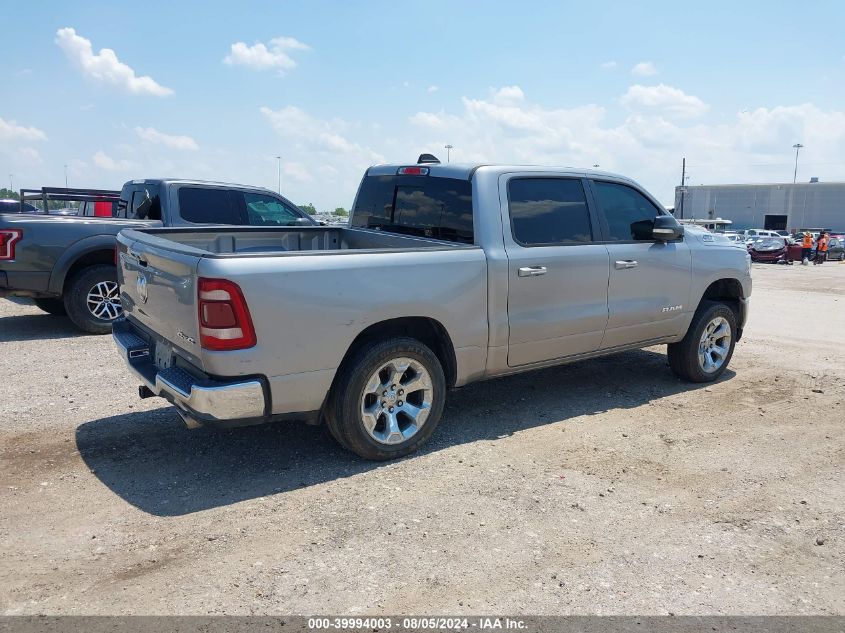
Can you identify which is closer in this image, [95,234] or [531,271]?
[531,271]

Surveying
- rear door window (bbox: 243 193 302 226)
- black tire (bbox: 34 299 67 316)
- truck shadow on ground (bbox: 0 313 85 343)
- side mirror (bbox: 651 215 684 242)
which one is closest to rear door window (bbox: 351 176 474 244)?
side mirror (bbox: 651 215 684 242)

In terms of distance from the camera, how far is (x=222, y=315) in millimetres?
3566

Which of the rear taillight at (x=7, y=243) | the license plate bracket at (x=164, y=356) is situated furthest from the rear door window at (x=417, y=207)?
the rear taillight at (x=7, y=243)

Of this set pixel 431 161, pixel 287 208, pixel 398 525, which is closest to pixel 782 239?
pixel 287 208

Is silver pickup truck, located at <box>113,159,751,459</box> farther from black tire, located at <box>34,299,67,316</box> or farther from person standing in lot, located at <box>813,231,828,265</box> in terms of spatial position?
person standing in lot, located at <box>813,231,828,265</box>

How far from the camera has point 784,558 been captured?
3.38 m

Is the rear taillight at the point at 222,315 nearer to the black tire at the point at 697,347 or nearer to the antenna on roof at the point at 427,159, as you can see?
the antenna on roof at the point at 427,159

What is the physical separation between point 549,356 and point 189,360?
2.66 metres

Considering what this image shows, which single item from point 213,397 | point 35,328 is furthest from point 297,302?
point 35,328

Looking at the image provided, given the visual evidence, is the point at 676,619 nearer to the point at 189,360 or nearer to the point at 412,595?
the point at 412,595

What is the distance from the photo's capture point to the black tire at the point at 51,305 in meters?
8.75

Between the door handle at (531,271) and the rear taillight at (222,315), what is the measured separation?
203cm

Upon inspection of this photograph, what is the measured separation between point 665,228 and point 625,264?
1.64 ft

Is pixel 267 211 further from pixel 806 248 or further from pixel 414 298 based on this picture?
pixel 806 248
